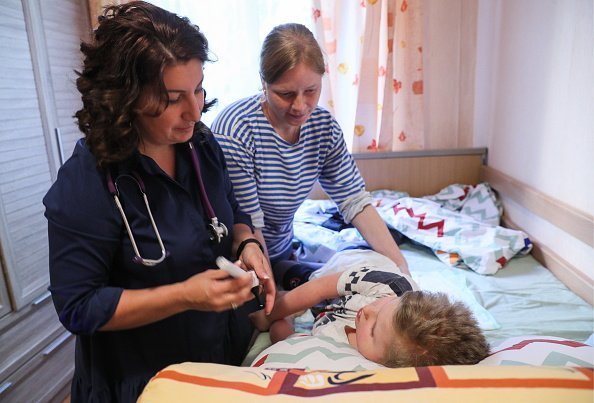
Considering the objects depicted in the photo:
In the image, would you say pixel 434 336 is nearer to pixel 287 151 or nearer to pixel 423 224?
pixel 287 151

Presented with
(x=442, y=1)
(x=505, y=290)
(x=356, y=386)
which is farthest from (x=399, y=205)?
(x=356, y=386)

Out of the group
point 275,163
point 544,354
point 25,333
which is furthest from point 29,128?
point 544,354

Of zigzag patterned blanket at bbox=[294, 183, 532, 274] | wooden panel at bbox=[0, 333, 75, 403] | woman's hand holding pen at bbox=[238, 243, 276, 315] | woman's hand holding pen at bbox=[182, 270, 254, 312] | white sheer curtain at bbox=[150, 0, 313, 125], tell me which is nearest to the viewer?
woman's hand holding pen at bbox=[182, 270, 254, 312]

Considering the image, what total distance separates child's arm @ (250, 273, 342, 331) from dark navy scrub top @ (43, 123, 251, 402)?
0.62 feet

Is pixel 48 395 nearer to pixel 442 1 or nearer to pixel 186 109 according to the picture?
pixel 186 109

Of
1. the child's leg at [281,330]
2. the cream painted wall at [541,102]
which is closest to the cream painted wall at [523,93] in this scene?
the cream painted wall at [541,102]

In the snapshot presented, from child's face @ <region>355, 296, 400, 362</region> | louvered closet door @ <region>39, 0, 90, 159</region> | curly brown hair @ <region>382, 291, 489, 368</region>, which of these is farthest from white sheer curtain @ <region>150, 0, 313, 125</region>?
curly brown hair @ <region>382, 291, 489, 368</region>

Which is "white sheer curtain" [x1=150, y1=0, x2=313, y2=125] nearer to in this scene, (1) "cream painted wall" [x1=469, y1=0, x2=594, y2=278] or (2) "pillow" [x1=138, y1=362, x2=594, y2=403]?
(1) "cream painted wall" [x1=469, y1=0, x2=594, y2=278]

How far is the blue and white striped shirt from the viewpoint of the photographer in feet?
4.52

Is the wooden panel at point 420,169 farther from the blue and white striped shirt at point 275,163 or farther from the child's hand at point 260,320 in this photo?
the child's hand at point 260,320

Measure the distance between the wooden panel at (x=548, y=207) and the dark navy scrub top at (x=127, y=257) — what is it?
1444mm

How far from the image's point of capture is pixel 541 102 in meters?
2.00

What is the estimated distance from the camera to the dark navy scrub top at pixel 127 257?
80cm

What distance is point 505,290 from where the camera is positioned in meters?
1.67
